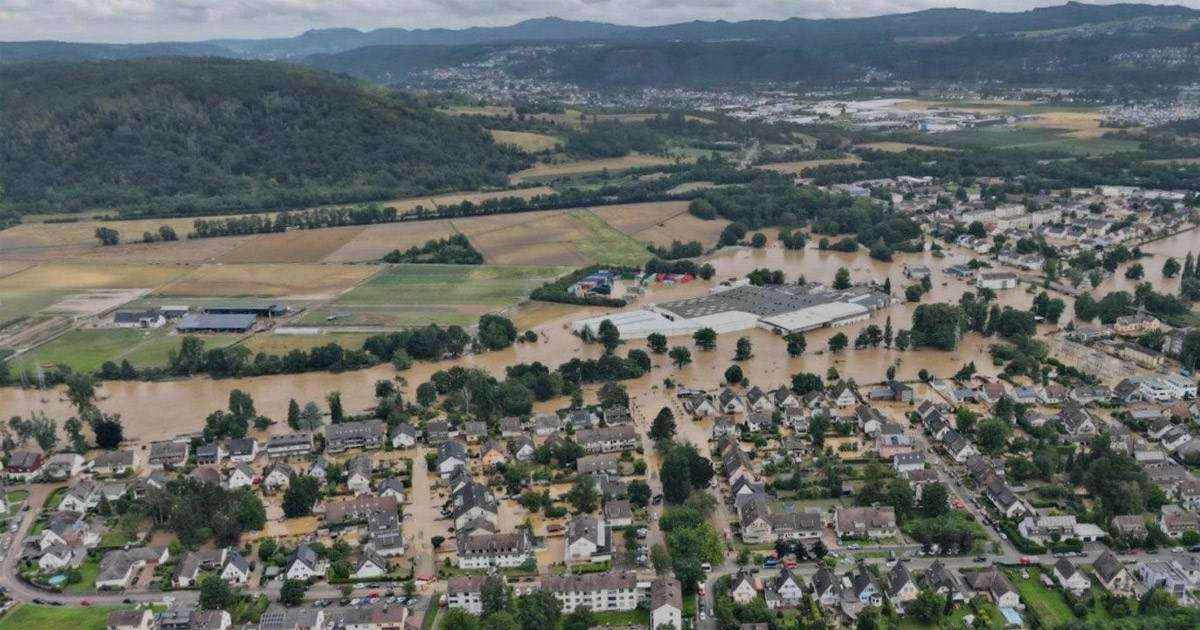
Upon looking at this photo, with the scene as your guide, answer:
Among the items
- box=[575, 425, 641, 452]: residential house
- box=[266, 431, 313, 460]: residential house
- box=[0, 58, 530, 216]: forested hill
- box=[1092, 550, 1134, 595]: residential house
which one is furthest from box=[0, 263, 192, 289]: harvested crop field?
box=[1092, 550, 1134, 595]: residential house

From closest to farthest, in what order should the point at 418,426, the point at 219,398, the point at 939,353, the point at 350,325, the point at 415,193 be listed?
1. the point at 418,426
2. the point at 219,398
3. the point at 939,353
4. the point at 350,325
5. the point at 415,193

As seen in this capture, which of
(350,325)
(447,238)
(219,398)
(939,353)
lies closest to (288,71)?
(447,238)

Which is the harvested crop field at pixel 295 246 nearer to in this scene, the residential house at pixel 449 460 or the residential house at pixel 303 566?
the residential house at pixel 449 460

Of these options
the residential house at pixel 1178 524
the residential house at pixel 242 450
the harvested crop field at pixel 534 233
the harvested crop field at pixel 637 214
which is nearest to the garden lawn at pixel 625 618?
the residential house at pixel 1178 524

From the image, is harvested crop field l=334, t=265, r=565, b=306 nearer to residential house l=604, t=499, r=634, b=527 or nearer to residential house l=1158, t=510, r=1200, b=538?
residential house l=604, t=499, r=634, b=527

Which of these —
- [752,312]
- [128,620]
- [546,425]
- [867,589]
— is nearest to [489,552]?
[128,620]

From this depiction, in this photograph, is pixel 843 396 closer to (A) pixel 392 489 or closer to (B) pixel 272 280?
(A) pixel 392 489

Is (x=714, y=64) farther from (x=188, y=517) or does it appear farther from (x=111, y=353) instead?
(x=188, y=517)
